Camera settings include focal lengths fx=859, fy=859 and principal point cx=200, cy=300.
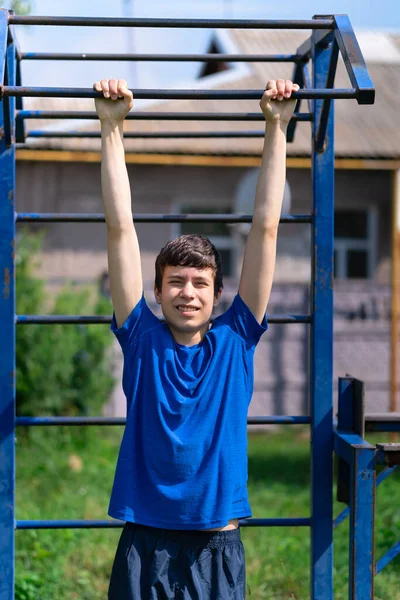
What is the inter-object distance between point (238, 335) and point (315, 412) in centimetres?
66

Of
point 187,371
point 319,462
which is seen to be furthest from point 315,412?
point 187,371

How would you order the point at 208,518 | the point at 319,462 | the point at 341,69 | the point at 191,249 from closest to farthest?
the point at 208,518, the point at 191,249, the point at 319,462, the point at 341,69

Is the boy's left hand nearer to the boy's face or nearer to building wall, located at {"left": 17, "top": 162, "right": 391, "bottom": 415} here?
the boy's face

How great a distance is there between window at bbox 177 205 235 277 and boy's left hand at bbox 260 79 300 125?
7.71 meters

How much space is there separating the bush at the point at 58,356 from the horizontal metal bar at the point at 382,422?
15.0 ft

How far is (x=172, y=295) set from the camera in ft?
7.43

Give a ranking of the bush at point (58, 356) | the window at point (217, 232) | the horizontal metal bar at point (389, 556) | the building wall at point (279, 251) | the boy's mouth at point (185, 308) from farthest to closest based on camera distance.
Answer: the window at point (217, 232) < the building wall at point (279, 251) < the bush at point (58, 356) < the horizontal metal bar at point (389, 556) < the boy's mouth at point (185, 308)

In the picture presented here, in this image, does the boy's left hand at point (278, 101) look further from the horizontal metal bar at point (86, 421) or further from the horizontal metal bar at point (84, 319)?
the horizontal metal bar at point (86, 421)

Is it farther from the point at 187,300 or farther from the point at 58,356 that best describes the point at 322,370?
the point at 58,356

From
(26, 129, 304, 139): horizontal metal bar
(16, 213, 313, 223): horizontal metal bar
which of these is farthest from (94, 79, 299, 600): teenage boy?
(26, 129, 304, 139): horizontal metal bar

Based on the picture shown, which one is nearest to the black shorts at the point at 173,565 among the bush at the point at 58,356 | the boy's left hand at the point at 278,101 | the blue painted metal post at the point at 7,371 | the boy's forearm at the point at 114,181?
the blue painted metal post at the point at 7,371

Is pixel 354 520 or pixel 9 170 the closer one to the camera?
pixel 354 520

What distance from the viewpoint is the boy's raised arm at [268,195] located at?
7.48 feet

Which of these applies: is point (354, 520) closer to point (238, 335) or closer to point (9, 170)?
point (238, 335)
